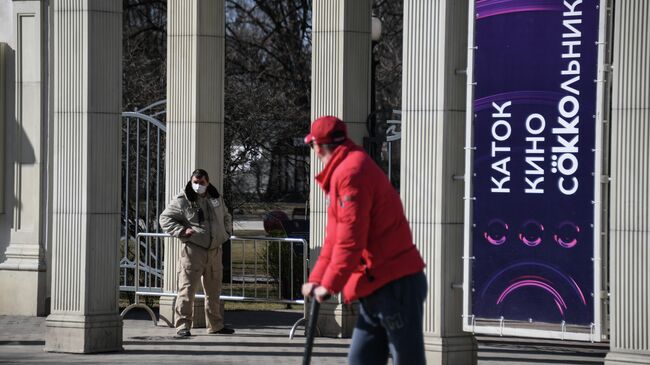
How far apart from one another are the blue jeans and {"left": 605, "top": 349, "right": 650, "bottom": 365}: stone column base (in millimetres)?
3141

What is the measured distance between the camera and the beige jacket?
48.0 ft

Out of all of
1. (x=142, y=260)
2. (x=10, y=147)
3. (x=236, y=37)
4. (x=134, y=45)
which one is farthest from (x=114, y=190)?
(x=236, y=37)

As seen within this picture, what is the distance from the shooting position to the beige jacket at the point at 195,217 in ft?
48.0

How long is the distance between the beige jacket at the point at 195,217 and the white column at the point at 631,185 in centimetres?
562

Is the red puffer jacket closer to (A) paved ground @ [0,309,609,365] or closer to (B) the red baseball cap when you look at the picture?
(B) the red baseball cap

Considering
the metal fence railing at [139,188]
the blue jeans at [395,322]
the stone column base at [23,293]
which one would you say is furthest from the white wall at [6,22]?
the blue jeans at [395,322]

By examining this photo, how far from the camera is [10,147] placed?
16797mm

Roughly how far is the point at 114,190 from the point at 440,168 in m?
3.47

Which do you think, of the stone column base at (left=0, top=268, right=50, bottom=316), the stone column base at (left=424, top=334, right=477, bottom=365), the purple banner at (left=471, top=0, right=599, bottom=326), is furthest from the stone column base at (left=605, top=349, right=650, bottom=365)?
the stone column base at (left=0, top=268, right=50, bottom=316)

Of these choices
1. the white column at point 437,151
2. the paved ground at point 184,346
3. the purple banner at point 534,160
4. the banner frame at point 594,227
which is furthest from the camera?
the paved ground at point 184,346

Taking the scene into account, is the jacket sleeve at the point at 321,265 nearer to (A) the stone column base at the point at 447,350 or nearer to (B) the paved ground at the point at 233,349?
(A) the stone column base at the point at 447,350

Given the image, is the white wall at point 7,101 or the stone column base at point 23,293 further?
the white wall at point 7,101

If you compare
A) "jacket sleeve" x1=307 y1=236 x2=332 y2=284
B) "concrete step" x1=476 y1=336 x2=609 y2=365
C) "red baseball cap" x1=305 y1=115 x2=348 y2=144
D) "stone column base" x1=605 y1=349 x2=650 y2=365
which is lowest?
"concrete step" x1=476 y1=336 x2=609 y2=365

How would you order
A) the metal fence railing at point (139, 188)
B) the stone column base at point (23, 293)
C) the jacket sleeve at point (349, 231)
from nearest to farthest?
the jacket sleeve at point (349, 231) < the stone column base at point (23, 293) < the metal fence railing at point (139, 188)
